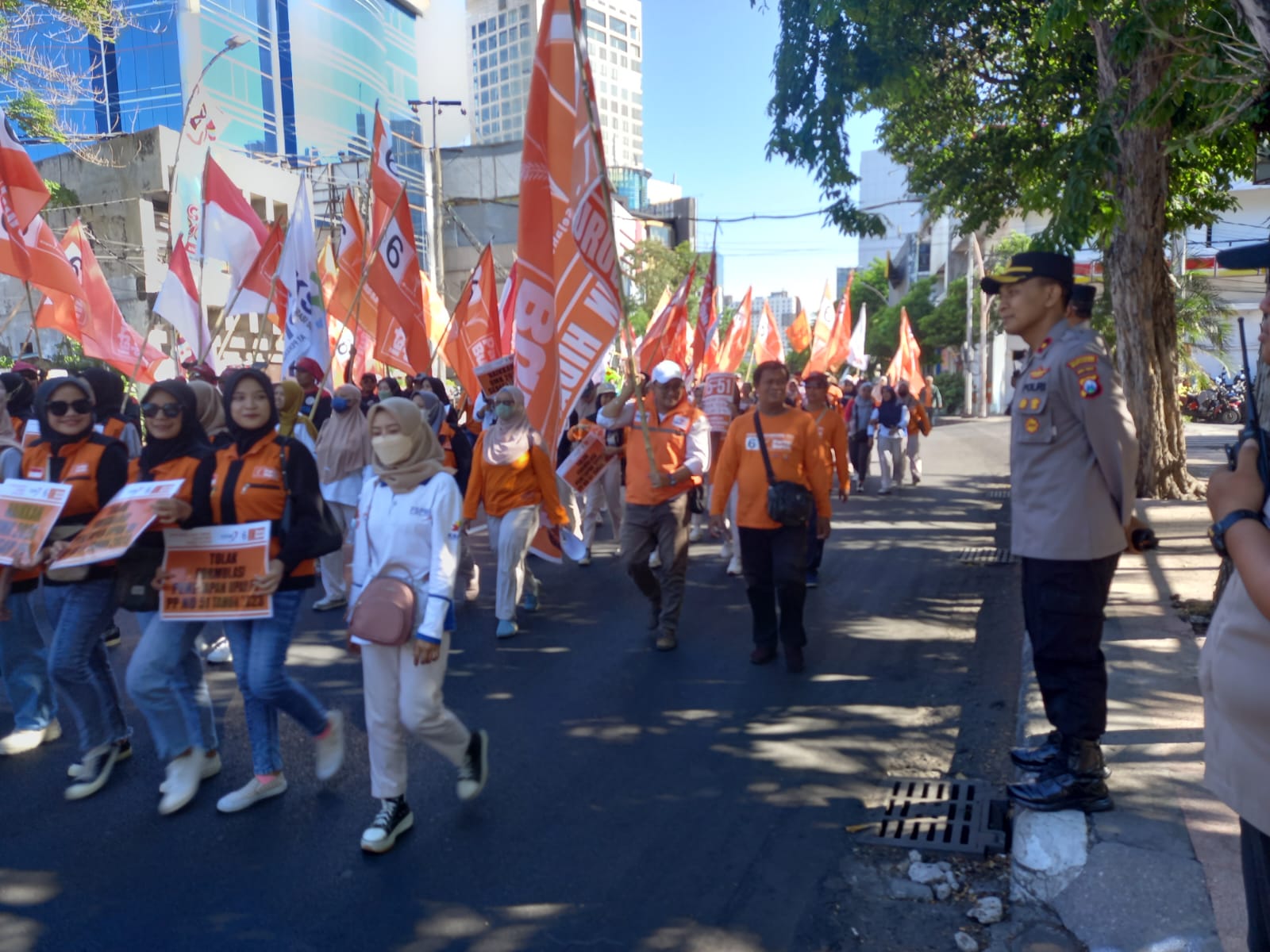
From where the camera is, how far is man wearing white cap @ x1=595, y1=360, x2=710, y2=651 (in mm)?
6652

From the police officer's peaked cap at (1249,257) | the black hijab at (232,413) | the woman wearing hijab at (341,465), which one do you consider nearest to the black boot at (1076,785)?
the police officer's peaked cap at (1249,257)

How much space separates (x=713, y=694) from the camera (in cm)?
561

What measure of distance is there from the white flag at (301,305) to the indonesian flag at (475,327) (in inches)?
92.8

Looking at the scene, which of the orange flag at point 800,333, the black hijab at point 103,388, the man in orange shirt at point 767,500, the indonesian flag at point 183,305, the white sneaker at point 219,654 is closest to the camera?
the black hijab at point 103,388

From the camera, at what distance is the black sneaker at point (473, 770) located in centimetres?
420

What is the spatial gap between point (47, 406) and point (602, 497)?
6.85 metres

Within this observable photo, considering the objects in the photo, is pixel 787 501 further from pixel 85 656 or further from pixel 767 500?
pixel 85 656

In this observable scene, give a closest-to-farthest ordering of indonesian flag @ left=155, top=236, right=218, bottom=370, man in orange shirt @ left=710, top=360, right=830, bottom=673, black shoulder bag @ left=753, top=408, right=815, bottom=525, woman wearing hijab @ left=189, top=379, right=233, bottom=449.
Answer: woman wearing hijab @ left=189, top=379, right=233, bottom=449
black shoulder bag @ left=753, top=408, right=815, bottom=525
man in orange shirt @ left=710, top=360, right=830, bottom=673
indonesian flag @ left=155, top=236, right=218, bottom=370

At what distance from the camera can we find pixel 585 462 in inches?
323

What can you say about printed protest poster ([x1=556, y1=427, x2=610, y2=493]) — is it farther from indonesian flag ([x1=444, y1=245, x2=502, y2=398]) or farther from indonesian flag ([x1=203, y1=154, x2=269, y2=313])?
indonesian flag ([x1=203, y1=154, x2=269, y2=313])

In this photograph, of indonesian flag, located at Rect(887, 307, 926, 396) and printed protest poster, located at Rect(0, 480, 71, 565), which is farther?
indonesian flag, located at Rect(887, 307, 926, 396)

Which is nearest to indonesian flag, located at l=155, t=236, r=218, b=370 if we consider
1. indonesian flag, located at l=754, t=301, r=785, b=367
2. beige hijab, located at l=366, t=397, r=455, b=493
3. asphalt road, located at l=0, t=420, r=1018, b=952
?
asphalt road, located at l=0, t=420, r=1018, b=952

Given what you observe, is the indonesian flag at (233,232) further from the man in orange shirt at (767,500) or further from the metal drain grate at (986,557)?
the metal drain grate at (986,557)

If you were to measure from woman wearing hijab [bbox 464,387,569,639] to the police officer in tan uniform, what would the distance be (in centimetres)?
384
